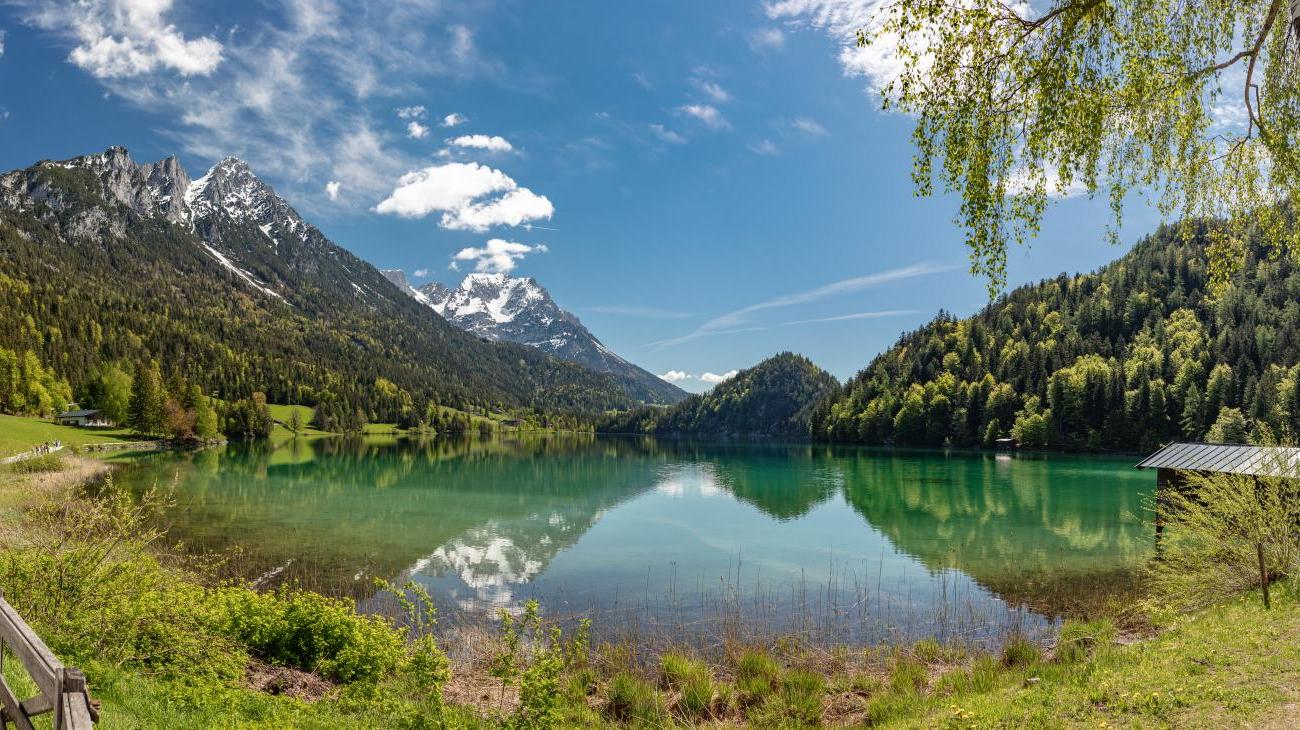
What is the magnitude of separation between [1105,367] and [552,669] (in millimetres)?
154799

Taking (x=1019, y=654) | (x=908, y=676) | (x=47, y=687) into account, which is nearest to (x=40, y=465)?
(x=908, y=676)

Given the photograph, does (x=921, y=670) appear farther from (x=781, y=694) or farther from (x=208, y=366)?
(x=208, y=366)

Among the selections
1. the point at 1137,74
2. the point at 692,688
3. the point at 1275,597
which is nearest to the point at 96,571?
the point at 692,688

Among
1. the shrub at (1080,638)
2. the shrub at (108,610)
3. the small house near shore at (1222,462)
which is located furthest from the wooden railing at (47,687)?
the small house near shore at (1222,462)

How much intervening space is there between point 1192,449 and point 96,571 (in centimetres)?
3449

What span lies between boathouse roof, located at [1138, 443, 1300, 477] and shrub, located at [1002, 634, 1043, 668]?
29.9 feet

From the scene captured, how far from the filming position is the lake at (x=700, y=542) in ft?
72.9

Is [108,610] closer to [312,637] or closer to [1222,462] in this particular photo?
[312,637]

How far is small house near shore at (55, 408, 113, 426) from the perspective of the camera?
11706cm

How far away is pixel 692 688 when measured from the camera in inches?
534

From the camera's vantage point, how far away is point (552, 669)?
11242mm

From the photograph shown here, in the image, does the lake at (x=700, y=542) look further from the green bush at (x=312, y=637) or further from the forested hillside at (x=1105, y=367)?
the forested hillside at (x=1105, y=367)

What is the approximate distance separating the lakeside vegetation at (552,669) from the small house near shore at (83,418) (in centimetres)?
13606

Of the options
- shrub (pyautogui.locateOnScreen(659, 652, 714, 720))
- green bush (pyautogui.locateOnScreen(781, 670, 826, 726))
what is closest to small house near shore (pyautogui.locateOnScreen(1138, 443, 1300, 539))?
green bush (pyautogui.locateOnScreen(781, 670, 826, 726))
